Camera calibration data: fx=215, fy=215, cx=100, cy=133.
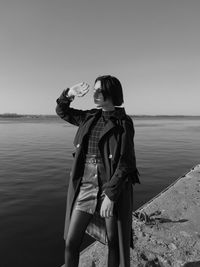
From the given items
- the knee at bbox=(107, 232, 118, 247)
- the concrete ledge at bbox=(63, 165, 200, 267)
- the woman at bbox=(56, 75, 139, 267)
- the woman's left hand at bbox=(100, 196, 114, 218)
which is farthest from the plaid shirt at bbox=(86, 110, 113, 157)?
the concrete ledge at bbox=(63, 165, 200, 267)

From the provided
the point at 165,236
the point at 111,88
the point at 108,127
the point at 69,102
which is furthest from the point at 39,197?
the point at 111,88

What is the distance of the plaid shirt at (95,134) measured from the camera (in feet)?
9.10

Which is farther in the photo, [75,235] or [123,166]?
[75,235]

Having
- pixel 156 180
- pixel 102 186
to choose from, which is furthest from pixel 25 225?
pixel 156 180

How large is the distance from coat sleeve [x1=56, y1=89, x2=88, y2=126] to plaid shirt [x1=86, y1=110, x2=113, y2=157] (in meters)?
0.40

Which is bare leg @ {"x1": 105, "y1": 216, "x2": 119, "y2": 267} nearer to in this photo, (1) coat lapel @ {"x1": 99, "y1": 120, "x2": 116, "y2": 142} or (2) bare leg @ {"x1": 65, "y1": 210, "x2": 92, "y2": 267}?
(2) bare leg @ {"x1": 65, "y1": 210, "x2": 92, "y2": 267}

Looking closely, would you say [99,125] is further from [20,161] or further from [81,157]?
[20,161]

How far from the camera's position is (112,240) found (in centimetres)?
281

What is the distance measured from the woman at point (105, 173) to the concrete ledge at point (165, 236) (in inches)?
50.8

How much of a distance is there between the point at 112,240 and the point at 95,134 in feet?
4.61

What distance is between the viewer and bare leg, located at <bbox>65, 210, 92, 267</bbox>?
275 centimetres

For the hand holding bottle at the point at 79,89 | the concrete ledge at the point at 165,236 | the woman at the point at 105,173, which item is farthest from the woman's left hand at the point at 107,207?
the concrete ledge at the point at 165,236

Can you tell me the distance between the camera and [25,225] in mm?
6707

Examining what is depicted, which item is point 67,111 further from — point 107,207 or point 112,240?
point 112,240
